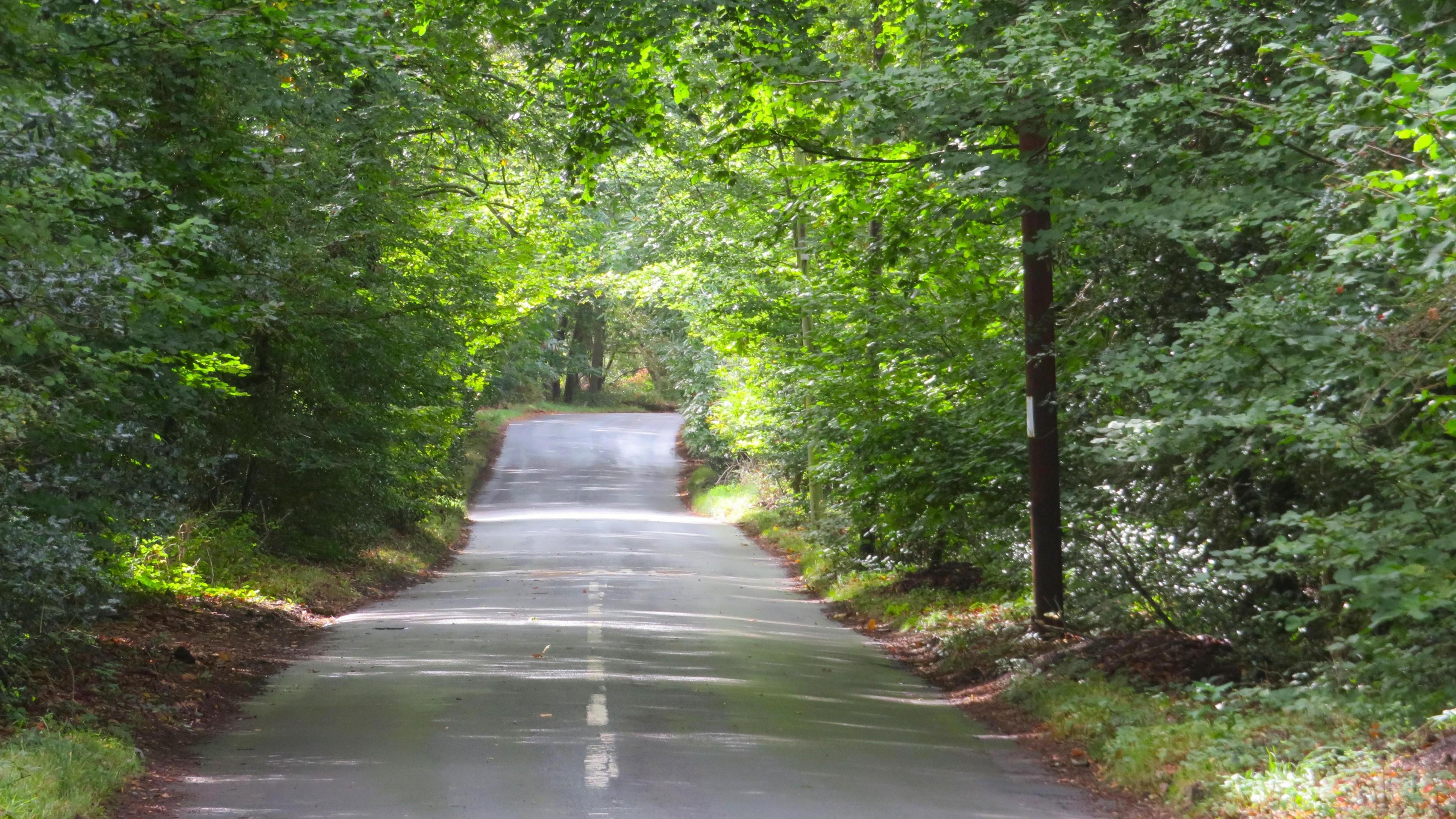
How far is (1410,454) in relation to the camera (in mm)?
7000

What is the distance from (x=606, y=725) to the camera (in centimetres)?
987

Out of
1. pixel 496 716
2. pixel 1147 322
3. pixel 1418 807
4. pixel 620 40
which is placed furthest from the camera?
pixel 620 40

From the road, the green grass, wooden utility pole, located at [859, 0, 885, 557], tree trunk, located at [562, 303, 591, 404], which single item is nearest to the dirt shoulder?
the road

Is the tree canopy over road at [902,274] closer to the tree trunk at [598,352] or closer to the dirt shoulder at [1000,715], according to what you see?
the dirt shoulder at [1000,715]

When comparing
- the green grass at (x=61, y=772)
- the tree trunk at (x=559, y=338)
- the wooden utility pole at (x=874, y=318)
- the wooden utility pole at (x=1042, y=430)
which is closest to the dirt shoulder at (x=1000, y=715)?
the wooden utility pole at (x=1042, y=430)

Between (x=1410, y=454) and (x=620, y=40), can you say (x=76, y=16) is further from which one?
(x=1410, y=454)

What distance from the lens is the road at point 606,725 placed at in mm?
7793

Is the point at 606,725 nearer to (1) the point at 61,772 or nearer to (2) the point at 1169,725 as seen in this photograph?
(1) the point at 61,772

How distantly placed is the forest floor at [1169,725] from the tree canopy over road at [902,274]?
0.33 m

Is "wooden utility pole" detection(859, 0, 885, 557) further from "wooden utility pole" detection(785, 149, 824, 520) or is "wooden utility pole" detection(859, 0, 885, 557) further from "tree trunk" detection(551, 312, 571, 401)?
"tree trunk" detection(551, 312, 571, 401)

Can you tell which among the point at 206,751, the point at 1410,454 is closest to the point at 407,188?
the point at 206,751

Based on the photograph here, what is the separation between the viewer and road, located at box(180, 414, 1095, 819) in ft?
25.6

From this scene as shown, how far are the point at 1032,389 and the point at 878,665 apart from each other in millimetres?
3687

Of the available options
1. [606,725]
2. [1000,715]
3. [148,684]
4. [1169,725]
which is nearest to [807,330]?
[1000,715]
